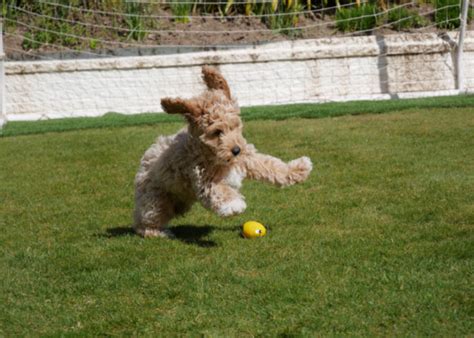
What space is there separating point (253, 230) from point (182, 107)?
45.6 inches

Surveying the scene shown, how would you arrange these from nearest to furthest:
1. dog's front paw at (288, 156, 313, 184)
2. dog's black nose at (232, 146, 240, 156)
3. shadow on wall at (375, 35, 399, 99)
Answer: dog's black nose at (232, 146, 240, 156) < dog's front paw at (288, 156, 313, 184) < shadow on wall at (375, 35, 399, 99)

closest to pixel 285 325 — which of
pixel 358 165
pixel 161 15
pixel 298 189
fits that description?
pixel 298 189

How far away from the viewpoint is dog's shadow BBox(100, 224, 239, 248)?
19.8 ft

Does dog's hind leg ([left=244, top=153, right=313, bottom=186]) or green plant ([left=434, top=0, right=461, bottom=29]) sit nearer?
dog's hind leg ([left=244, top=153, right=313, bottom=186])

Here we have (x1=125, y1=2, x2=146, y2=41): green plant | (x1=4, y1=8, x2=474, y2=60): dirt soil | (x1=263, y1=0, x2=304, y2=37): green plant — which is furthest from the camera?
(x1=263, y1=0, x2=304, y2=37): green plant

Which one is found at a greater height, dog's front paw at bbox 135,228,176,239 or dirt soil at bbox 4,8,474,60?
dirt soil at bbox 4,8,474,60

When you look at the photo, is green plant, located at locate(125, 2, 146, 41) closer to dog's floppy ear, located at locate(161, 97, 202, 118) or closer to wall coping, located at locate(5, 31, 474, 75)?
wall coping, located at locate(5, 31, 474, 75)

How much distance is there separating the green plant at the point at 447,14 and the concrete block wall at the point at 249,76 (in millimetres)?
1006

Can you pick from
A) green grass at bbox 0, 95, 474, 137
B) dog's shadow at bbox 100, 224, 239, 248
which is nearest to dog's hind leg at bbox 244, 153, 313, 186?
dog's shadow at bbox 100, 224, 239, 248

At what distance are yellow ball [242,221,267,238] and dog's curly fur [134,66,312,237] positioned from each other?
0.76 ft

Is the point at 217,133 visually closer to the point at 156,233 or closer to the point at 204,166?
the point at 204,166

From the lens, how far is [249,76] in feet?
51.1

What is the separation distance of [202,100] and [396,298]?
2506 mm

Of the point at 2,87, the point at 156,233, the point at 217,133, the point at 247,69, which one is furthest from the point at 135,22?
the point at 217,133
